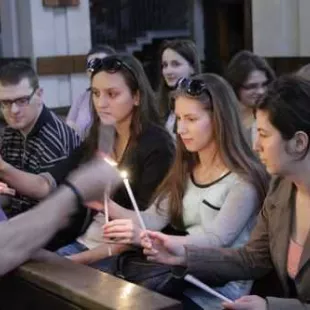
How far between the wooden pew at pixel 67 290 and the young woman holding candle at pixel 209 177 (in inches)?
26.2

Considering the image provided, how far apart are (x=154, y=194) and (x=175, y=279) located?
0.52 m

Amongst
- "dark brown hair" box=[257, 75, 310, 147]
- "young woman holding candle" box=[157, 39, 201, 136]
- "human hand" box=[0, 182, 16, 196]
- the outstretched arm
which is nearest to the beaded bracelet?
the outstretched arm

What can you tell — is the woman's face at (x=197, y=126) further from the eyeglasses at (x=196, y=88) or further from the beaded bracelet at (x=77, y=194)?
the beaded bracelet at (x=77, y=194)

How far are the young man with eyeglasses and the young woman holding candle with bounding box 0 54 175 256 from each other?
0.59 ft

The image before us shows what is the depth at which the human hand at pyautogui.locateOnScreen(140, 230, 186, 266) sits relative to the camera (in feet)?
6.68

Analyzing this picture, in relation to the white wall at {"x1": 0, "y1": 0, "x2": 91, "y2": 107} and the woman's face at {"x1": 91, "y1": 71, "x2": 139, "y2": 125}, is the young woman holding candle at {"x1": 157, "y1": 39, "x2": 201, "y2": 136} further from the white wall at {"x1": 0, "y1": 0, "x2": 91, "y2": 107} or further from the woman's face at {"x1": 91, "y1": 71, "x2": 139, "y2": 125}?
the white wall at {"x1": 0, "y1": 0, "x2": 91, "y2": 107}

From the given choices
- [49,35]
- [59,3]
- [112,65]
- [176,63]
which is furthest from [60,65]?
[112,65]

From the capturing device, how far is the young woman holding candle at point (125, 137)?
8.74 ft

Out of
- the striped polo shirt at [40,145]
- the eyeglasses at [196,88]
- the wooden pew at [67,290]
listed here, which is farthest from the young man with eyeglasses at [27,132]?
the wooden pew at [67,290]

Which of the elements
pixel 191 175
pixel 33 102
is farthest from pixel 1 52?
pixel 191 175

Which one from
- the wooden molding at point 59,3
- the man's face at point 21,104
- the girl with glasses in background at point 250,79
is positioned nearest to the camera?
the man's face at point 21,104

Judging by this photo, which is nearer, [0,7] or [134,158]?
[134,158]

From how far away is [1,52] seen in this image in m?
6.45

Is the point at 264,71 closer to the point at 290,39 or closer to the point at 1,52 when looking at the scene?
the point at 290,39
